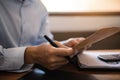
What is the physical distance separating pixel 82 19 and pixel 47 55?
98 centimetres

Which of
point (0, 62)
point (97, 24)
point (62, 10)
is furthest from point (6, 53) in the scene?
point (97, 24)

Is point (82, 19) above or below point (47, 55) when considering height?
below

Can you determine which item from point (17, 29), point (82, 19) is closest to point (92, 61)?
point (17, 29)

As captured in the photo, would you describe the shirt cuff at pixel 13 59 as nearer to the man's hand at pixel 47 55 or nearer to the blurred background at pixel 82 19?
the man's hand at pixel 47 55

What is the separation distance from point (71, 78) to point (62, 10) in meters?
0.99

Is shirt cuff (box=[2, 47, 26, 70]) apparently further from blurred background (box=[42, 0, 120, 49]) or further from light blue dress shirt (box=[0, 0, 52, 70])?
blurred background (box=[42, 0, 120, 49])

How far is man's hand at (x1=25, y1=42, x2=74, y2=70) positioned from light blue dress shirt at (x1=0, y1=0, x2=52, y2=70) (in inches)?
1.3

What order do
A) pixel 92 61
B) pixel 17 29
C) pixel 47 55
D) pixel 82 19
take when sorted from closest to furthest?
pixel 47 55
pixel 92 61
pixel 17 29
pixel 82 19

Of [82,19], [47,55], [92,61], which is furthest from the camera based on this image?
[82,19]

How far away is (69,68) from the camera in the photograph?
96 cm

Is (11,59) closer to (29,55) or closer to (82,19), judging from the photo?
(29,55)

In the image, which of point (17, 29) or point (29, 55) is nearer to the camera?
point (29, 55)

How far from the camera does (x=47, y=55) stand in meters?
0.85

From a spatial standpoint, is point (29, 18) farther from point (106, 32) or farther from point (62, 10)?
point (62, 10)
